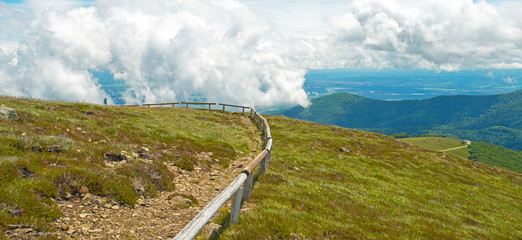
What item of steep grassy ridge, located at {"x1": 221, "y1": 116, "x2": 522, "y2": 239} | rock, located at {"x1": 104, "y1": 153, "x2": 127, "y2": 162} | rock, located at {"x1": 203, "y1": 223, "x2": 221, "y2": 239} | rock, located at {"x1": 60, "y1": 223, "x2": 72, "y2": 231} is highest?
rock, located at {"x1": 104, "y1": 153, "x2": 127, "y2": 162}

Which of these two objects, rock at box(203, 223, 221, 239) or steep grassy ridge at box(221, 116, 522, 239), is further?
steep grassy ridge at box(221, 116, 522, 239)

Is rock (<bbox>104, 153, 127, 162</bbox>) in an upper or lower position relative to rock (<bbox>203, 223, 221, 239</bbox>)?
upper

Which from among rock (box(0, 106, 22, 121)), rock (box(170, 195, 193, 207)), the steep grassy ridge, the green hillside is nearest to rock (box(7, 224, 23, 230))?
the green hillside

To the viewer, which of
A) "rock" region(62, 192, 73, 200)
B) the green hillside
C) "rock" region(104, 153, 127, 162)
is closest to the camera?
the green hillside

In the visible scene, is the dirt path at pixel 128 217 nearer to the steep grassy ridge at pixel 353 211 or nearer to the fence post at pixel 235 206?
the fence post at pixel 235 206

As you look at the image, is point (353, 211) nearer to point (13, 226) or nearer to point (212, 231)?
Result: point (212, 231)

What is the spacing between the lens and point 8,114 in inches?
546

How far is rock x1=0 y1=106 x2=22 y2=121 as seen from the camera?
44.0 ft

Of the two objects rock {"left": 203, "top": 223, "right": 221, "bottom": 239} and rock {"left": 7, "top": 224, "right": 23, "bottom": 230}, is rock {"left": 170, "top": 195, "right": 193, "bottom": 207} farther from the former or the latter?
rock {"left": 7, "top": 224, "right": 23, "bottom": 230}

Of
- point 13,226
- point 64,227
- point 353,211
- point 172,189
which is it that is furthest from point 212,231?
point 353,211

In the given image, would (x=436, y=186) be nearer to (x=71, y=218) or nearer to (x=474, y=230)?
(x=474, y=230)

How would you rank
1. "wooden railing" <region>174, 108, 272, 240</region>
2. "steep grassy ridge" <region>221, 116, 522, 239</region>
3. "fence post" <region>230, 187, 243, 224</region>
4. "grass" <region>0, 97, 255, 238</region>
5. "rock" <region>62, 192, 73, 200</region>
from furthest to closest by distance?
"steep grassy ridge" <region>221, 116, 522, 239</region>, "rock" <region>62, 192, 73, 200</region>, "fence post" <region>230, 187, 243, 224</region>, "grass" <region>0, 97, 255, 238</region>, "wooden railing" <region>174, 108, 272, 240</region>

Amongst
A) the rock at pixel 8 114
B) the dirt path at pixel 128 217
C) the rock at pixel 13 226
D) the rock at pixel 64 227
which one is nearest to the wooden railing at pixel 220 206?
the dirt path at pixel 128 217

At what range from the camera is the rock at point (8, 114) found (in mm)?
13401
